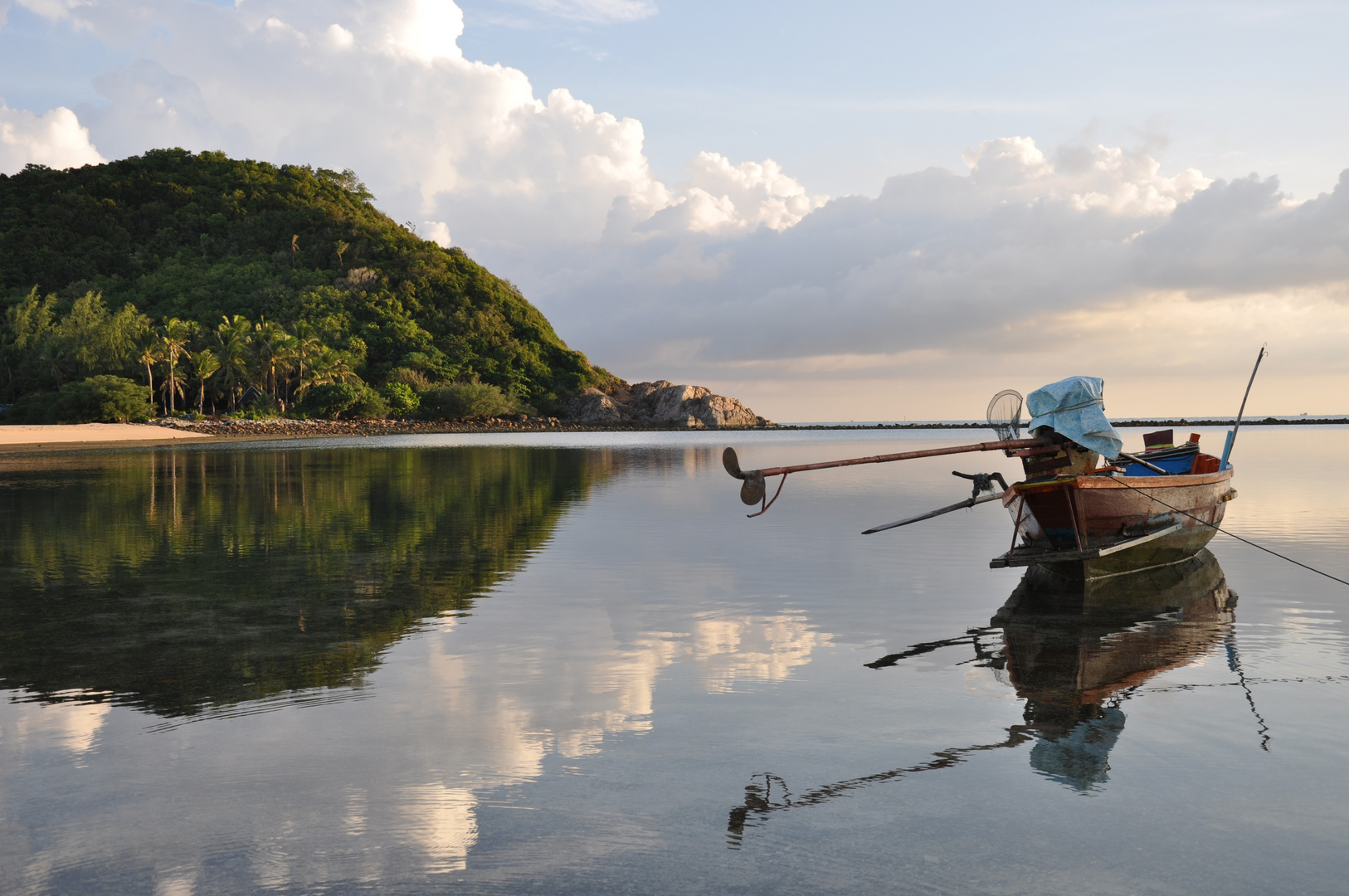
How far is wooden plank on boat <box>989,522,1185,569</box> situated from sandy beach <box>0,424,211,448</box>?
7860 centimetres

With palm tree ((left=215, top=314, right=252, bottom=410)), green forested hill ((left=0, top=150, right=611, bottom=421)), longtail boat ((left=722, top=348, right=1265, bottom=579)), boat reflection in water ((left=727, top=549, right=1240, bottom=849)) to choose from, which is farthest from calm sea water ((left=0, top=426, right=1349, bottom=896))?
green forested hill ((left=0, top=150, right=611, bottom=421))

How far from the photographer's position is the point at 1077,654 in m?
11.1

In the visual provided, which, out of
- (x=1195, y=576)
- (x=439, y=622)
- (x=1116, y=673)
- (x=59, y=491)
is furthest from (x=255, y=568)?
(x=59, y=491)

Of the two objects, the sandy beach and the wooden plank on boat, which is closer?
the wooden plank on boat

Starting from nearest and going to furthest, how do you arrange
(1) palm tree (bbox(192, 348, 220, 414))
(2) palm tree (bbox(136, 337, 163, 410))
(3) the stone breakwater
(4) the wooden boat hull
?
(4) the wooden boat hull < (3) the stone breakwater < (2) palm tree (bbox(136, 337, 163, 410)) < (1) palm tree (bbox(192, 348, 220, 414))

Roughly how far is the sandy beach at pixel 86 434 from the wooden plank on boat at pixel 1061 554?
78.6 meters

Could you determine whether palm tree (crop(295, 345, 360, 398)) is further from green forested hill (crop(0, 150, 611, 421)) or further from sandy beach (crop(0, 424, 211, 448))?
sandy beach (crop(0, 424, 211, 448))

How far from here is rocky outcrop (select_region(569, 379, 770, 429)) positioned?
180 m

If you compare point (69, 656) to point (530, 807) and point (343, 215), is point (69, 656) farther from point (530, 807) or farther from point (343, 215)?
point (343, 215)

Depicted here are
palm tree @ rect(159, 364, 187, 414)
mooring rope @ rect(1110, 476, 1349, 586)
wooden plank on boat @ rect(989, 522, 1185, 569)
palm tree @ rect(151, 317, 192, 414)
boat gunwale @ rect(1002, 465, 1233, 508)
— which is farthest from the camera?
palm tree @ rect(159, 364, 187, 414)

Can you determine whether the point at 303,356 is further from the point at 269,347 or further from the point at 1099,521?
the point at 1099,521

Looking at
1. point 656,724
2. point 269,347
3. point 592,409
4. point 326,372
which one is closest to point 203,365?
point 269,347

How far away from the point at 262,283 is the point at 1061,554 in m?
169

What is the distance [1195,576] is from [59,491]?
33.5 m
